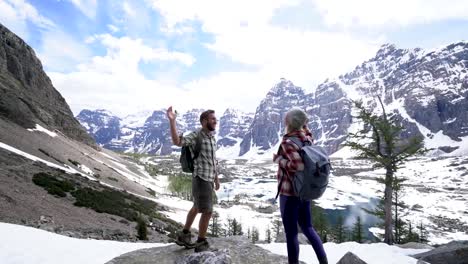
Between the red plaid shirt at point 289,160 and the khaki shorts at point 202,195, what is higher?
the red plaid shirt at point 289,160

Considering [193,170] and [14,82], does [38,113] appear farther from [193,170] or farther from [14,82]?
[193,170]

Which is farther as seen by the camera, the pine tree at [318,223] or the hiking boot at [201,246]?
the pine tree at [318,223]

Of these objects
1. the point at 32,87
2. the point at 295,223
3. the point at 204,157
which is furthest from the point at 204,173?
the point at 32,87

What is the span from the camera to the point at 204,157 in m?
7.05

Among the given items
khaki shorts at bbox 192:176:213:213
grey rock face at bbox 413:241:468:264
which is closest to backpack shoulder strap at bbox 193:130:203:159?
khaki shorts at bbox 192:176:213:213

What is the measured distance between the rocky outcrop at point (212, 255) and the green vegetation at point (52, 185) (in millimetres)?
30327

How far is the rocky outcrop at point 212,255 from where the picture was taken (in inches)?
256

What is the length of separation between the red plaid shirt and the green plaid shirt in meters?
1.49

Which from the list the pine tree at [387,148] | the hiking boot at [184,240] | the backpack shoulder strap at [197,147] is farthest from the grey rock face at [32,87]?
the backpack shoulder strap at [197,147]

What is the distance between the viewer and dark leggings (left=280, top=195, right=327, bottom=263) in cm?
599

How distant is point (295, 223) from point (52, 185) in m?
35.9

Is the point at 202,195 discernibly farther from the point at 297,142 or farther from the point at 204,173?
the point at 297,142

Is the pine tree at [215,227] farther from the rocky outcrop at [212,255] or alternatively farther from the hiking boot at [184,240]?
the hiking boot at [184,240]

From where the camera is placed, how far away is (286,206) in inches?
238
